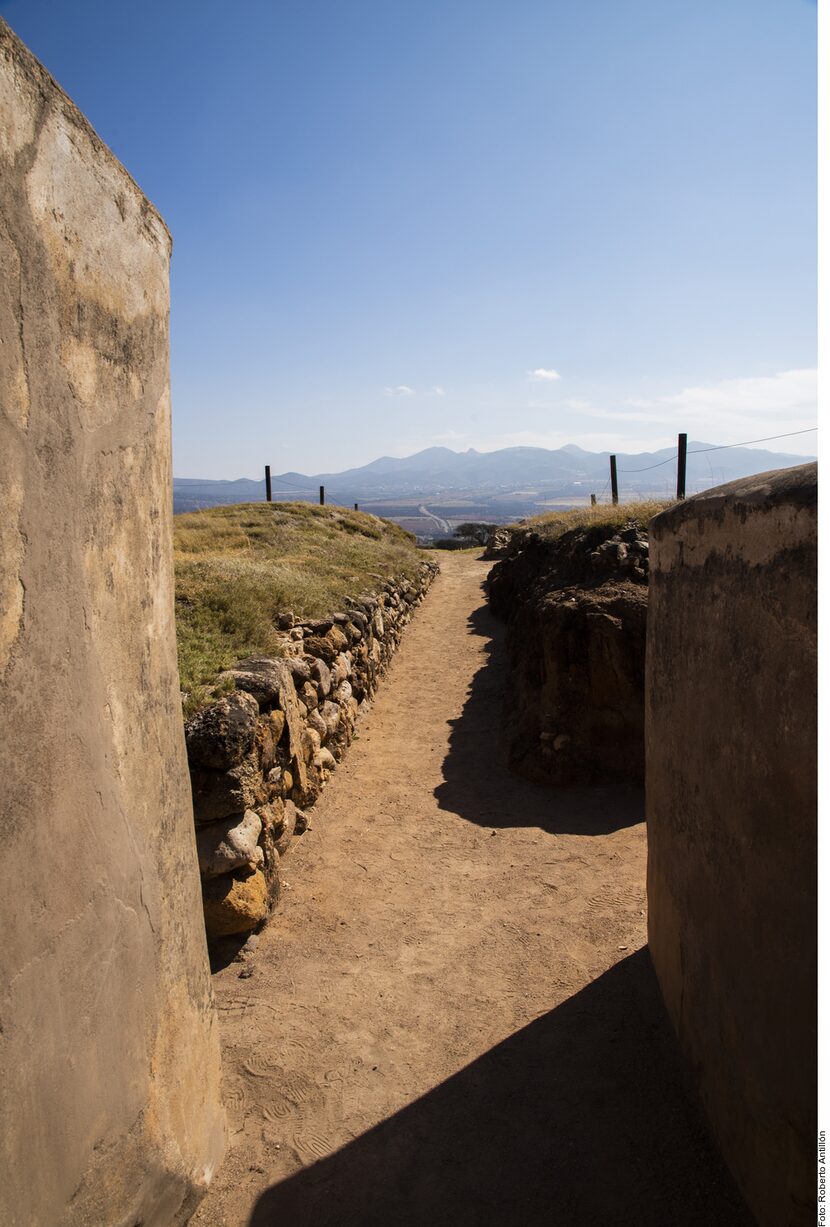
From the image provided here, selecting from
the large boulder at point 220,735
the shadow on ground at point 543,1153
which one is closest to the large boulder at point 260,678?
the large boulder at point 220,735

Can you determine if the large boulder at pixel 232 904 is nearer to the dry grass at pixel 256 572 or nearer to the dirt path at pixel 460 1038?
the dirt path at pixel 460 1038

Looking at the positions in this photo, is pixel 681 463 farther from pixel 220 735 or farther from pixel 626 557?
pixel 220 735

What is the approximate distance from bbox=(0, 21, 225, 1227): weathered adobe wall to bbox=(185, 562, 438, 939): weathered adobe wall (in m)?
1.99

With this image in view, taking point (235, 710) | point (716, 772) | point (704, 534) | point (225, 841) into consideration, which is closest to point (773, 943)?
point (716, 772)

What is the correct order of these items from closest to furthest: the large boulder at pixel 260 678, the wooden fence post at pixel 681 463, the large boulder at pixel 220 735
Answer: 1. the large boulder at pixel 220 735
2. the large boulder at pixel 260 678
3. the wooden fence post at pixel 681 463

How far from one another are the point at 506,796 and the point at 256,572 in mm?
4757

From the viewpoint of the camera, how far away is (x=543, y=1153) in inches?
125

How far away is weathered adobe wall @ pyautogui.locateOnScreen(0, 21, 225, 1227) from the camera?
1816 millimetres

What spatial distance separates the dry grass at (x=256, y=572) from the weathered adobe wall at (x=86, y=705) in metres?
2.97

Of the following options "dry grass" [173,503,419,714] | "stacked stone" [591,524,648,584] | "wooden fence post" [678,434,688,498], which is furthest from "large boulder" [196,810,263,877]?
"wooden fence post" [678,434,688,498]

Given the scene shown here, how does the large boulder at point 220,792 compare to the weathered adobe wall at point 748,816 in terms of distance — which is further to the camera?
the large boulder at point 220,792

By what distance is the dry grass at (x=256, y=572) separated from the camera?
22.7ft

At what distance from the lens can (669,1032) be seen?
11.9ft

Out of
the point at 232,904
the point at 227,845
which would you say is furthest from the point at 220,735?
the point at 232,904
